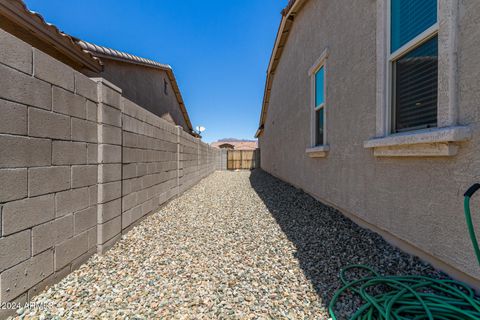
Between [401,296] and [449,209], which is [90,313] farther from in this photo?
[449,209]

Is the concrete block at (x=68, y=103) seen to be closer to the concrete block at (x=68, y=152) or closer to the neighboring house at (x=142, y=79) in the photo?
the concrete block at (x=68, y=152)

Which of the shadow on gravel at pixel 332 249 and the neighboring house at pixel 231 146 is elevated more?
the neighboring house at pixel 231 146

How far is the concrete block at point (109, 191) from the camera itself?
258cm

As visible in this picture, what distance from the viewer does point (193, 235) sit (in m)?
3.32

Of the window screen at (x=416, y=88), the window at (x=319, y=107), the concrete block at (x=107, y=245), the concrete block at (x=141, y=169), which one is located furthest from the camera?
the window at (x=319, y=107)

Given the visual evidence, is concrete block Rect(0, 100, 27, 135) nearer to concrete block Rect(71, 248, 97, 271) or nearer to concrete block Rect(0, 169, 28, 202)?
concrete block Rect(0, 169, 28, 202)

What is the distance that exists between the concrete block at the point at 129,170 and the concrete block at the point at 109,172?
16 centimetres

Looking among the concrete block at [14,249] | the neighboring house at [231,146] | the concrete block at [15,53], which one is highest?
the neighboring house at [231,146]

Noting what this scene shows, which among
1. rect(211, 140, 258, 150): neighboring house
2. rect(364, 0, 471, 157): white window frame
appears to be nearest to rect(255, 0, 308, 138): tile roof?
rect(364, 0, 471, 157): white window frame

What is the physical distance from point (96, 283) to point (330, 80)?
178 inches

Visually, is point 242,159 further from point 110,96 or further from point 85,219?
point 85,219

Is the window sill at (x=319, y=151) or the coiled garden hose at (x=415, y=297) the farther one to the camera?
the window sill at (x=319, y=151)

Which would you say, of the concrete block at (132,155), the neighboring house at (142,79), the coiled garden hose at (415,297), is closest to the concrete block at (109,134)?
the concrete block at (132,155)

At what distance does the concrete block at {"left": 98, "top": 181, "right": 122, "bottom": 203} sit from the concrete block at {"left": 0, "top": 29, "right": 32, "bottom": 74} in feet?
4.41
